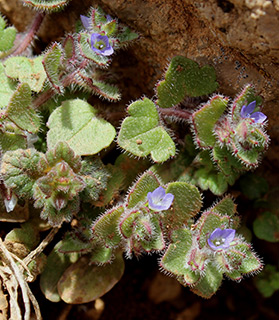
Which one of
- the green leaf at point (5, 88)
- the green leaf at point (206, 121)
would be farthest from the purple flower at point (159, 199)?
the green leaf at point (5, 88)

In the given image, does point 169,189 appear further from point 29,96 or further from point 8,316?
point 8,316

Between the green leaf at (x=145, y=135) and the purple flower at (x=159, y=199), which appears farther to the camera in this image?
the green leaf at (x=145, y=135)

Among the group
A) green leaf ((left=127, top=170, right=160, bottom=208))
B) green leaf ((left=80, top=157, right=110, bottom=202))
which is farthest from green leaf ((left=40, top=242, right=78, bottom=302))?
green leaf ((left=127, top=170, right=160, bottom=208))

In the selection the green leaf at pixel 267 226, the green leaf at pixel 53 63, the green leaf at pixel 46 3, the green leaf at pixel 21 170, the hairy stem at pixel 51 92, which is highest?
the green leaf at pixel 46 3

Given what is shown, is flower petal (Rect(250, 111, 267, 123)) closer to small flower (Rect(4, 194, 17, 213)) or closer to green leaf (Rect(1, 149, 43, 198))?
green leaf (Rect(1, 149, 43, 198))

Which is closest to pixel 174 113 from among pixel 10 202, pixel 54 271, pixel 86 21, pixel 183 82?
pixel 183 82

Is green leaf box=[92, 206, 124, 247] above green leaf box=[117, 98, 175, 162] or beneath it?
beneath

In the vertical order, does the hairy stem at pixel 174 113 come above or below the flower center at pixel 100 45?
below

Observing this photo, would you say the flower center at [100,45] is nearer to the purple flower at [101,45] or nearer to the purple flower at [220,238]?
the purple flower at [101,45]
